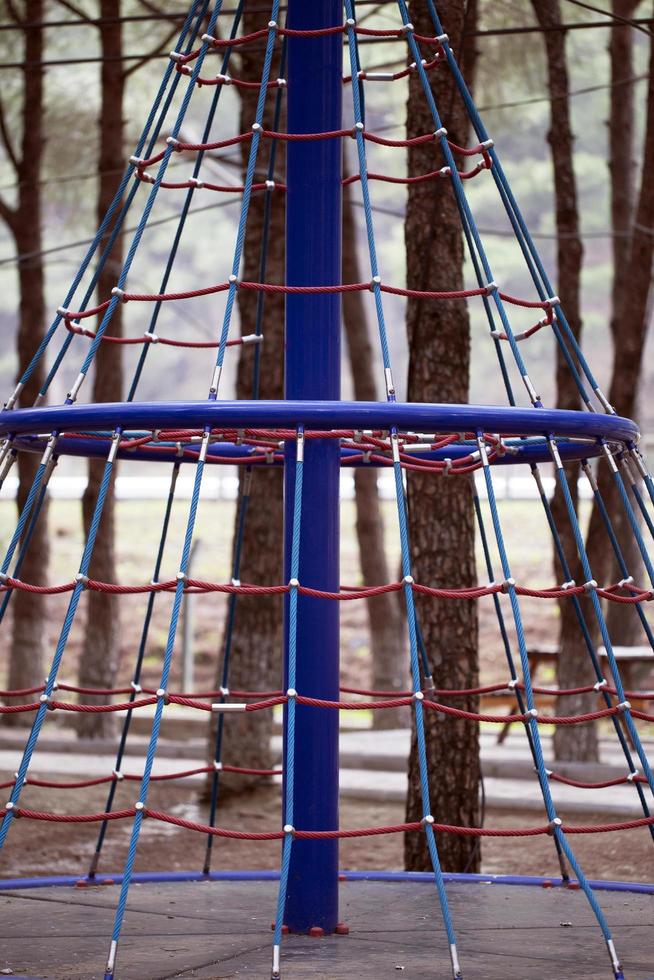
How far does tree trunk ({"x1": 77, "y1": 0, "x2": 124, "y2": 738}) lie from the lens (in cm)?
1159

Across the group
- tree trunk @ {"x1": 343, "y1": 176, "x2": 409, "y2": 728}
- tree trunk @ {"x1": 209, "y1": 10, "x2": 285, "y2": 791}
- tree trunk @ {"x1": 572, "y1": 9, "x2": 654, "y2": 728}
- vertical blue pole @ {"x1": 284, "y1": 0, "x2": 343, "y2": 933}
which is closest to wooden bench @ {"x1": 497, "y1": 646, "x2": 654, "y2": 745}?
tree trunk @ {"x1": 572, "y1": 9, "x2": 654, "y2": 728}

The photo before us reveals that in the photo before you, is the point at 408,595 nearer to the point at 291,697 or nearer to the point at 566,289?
the point at 291,697

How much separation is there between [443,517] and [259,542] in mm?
3092

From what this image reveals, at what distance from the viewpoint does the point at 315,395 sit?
13.0 ft

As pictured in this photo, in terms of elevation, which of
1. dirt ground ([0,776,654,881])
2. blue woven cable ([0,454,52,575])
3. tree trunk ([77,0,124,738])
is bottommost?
blue woven cable ([0,454,52,575])

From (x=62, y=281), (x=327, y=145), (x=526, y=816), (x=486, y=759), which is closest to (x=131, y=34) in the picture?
(x=486, y=759)

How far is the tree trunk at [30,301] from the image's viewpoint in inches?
504

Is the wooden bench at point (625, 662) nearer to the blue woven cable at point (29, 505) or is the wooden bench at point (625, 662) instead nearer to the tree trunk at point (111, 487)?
the tree trunk at point (111, 487)

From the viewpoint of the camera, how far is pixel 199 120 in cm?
3359

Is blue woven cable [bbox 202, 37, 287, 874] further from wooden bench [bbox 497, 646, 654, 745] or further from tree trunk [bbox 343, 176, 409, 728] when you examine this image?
tree trunk [bbox 343, 176, 409, 728]

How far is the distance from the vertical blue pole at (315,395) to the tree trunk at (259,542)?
4.70m

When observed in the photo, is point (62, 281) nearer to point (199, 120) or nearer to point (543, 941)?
point (199, 120)

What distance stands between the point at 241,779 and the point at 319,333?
19.4 feet

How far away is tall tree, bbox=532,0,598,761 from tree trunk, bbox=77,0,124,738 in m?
3.56
